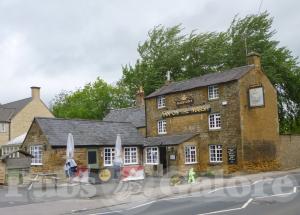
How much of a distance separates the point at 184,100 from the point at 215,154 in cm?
545

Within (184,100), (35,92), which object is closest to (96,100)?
(35,92)

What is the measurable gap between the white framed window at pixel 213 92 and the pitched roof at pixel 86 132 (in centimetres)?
684

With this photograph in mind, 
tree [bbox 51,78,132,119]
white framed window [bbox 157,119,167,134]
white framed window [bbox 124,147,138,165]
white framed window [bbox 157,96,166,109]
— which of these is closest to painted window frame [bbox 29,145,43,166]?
white framed window [bbox 124,147,138,165]

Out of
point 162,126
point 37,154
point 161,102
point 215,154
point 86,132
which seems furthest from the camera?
point 161,102

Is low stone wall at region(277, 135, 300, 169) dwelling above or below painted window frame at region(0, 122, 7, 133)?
below

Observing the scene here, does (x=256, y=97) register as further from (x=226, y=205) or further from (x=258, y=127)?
(x=226, y=205)

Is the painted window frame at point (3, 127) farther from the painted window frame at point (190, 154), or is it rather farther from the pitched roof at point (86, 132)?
the painted window frame at point (190, 154)

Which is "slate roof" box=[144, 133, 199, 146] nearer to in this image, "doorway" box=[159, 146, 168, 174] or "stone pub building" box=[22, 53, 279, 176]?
"stone pub building" box=[22, 53, 279, 176]

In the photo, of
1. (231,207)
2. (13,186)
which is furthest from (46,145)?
(231,207)

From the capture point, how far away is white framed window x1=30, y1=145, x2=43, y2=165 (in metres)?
32.1

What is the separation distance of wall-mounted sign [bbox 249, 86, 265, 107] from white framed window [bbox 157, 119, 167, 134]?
8.67 meters

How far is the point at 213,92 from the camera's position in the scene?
1420 inches

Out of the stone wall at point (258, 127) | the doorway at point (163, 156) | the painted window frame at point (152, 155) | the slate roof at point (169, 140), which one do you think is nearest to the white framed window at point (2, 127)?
the slate roof at point (169, 140)

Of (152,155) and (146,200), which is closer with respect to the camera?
(146,200)
